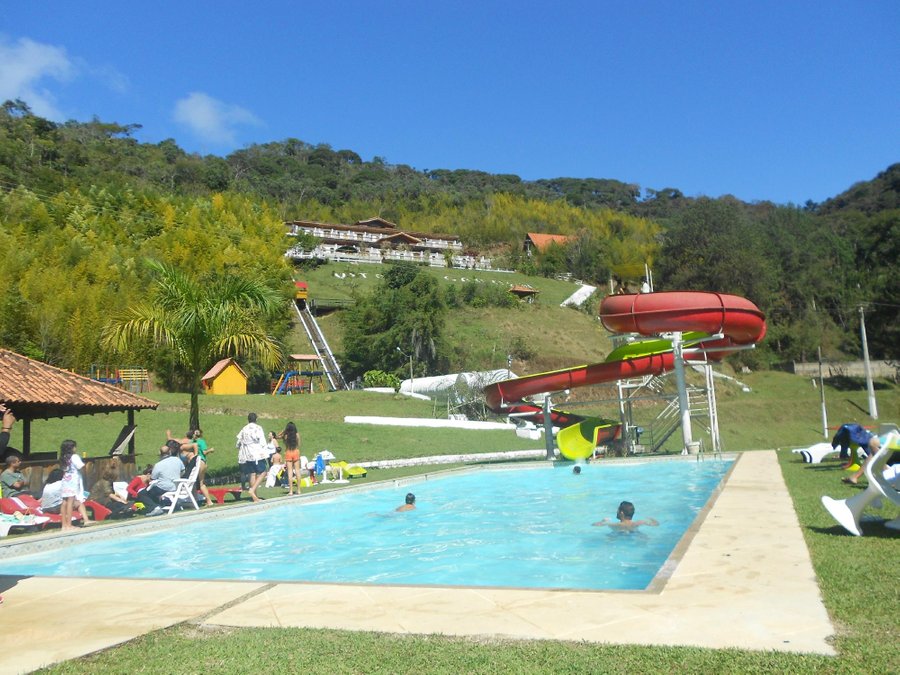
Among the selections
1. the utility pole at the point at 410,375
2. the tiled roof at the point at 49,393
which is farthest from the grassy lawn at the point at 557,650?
the utility pole at the point at 410,375

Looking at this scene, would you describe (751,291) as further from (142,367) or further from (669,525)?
(669,525)

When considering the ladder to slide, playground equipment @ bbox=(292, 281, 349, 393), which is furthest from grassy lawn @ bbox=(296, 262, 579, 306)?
the ladder to slide

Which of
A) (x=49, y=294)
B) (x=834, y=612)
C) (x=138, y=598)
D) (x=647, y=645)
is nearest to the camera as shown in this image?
(x=647, y=645)

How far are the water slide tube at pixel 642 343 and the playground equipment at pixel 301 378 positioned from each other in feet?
56.9

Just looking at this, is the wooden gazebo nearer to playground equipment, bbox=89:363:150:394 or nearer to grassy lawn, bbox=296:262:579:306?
playground equipment, bbox=89:363:150:394

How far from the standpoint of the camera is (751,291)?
2218 inches

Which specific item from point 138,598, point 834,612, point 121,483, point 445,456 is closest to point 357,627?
point 138,598

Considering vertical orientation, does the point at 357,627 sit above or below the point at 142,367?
below

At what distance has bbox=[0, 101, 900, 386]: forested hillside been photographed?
26.3 m

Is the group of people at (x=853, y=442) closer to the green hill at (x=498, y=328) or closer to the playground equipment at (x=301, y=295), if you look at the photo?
the green hill at (x=498, y=328)

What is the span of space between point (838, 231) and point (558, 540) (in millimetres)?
82067

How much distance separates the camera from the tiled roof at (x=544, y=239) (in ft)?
264

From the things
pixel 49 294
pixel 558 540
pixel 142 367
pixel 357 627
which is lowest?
pixel 558 540

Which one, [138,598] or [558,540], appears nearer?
[138,598]
